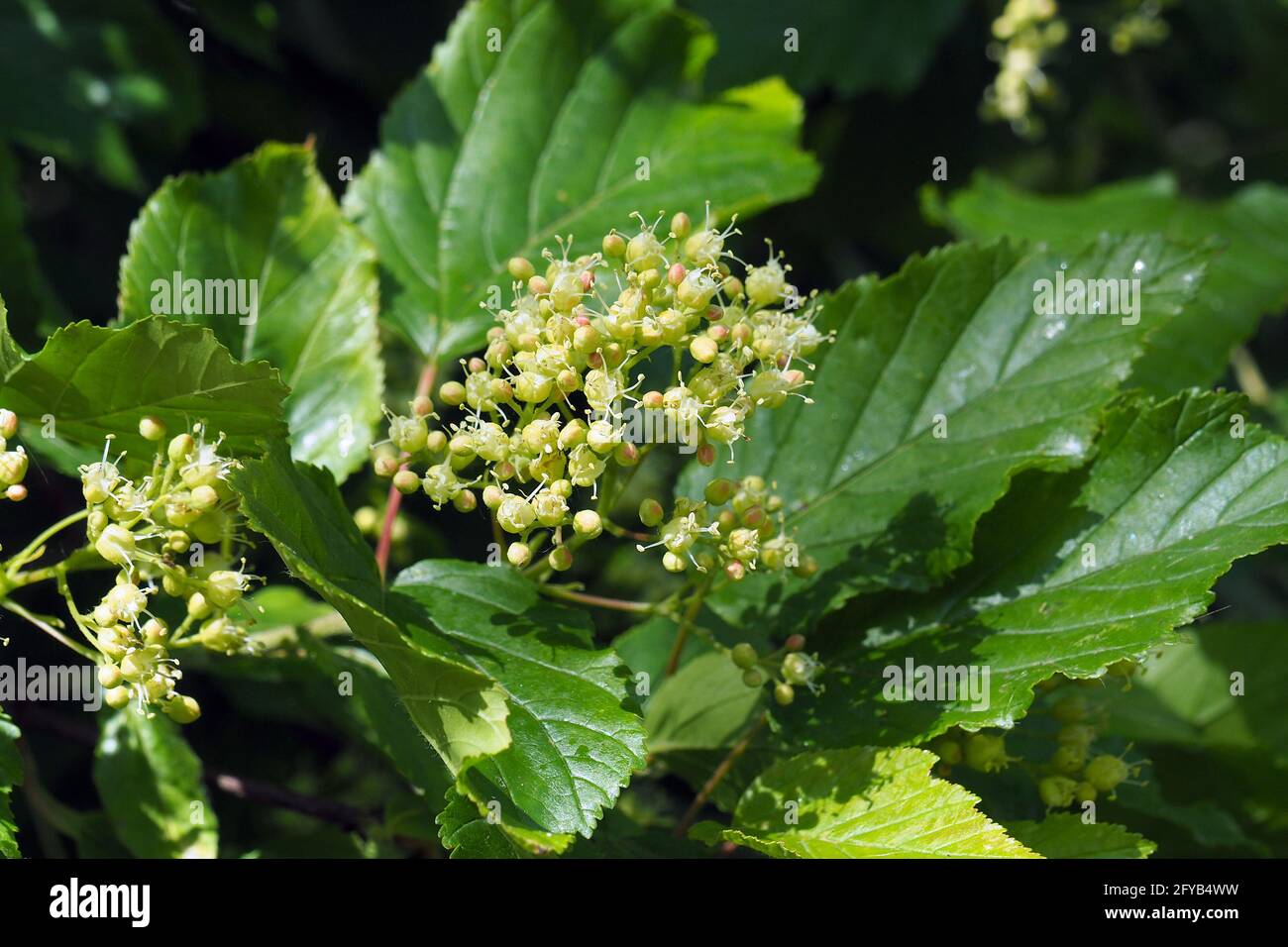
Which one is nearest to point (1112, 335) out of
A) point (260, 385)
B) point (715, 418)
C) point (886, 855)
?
point (715, 418)

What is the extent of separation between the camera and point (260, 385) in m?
1.70

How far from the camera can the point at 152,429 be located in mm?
1710

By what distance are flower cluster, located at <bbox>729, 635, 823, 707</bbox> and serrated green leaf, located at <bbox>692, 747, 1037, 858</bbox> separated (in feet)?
0.36

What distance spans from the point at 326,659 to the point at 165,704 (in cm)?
50

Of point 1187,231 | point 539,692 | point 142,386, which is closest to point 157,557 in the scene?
point 142,386

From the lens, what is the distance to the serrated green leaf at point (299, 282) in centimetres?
217

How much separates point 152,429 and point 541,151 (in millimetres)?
1089

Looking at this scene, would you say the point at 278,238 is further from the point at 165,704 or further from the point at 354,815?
the point at 354,815

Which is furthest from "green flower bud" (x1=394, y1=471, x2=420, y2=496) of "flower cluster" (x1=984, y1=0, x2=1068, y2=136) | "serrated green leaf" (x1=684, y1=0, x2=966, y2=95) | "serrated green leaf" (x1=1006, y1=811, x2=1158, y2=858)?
"flower cluster" (x1=984, y1=0, x2=1068, y2=136)

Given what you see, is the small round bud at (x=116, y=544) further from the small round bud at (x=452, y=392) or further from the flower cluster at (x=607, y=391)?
the small round bud at (x=452, y=392)

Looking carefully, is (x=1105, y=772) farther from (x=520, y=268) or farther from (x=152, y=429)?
(x=152, y=429)

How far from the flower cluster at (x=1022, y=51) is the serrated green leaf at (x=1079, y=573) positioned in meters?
2.32

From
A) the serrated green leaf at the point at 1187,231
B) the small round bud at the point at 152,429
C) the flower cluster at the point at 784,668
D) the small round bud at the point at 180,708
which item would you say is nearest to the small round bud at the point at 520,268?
the small round bud at the point at 152,429

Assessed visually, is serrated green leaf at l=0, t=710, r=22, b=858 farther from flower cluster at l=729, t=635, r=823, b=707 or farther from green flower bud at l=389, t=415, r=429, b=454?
flower cluster at l=729, t=635, r=823, b=707
